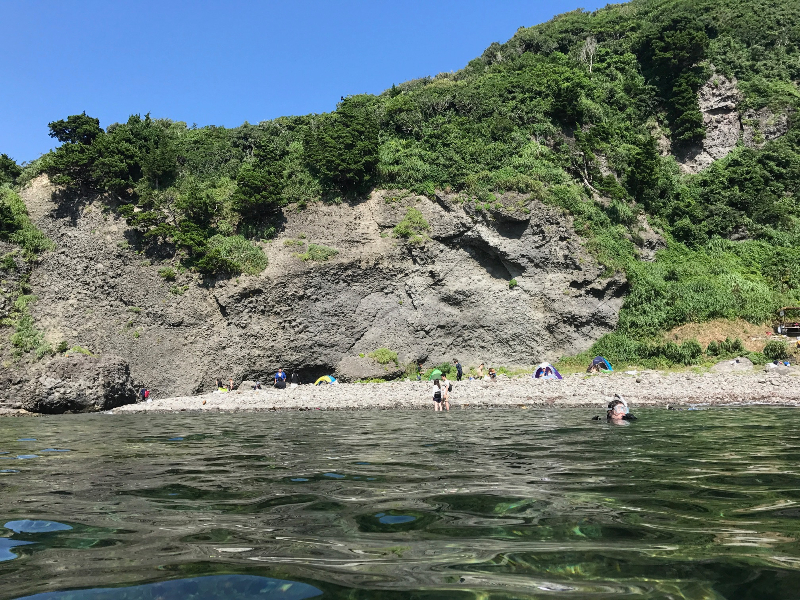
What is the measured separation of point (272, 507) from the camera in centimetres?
405

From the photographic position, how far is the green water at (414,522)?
2.36m

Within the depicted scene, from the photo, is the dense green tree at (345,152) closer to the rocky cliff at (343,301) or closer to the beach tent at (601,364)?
the rocky cliff at (343,301)

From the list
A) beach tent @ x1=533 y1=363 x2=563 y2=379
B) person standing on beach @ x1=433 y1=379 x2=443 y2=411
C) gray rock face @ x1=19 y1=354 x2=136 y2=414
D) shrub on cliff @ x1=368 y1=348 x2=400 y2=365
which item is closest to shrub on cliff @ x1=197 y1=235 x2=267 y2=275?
gray rock face @ x1=19 y1=354 x2=136 y2=414

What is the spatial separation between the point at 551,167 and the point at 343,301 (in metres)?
16.2

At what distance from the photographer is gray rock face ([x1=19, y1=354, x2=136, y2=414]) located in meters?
22.1

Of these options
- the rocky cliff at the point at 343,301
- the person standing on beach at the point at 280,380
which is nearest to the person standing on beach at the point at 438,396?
the rocky cliff at the point at 343,301

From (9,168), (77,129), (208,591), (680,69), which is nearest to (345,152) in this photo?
(77,129)

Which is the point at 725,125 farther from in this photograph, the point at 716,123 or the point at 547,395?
the point at 547,395

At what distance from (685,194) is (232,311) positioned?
3136 centimetres

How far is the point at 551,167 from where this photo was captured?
1287 inches

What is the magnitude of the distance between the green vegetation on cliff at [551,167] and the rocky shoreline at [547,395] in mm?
7568

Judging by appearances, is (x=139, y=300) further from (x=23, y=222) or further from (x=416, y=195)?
(x=416, y=195)

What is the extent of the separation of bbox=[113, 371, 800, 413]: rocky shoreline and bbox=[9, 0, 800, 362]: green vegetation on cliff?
7568mm

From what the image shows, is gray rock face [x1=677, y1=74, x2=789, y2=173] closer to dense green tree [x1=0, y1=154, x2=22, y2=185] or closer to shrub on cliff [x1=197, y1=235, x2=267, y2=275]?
shrub on cliff [x1=197, y1=235, x2=267, y2=275]
